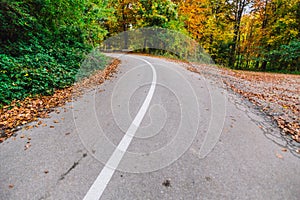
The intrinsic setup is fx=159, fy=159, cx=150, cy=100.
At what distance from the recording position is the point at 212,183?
194 cm

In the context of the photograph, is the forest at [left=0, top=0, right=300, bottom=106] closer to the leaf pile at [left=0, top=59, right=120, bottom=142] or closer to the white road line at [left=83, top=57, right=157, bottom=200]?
the leaf pile at [left=0, top=59, right=120, bottom=142]

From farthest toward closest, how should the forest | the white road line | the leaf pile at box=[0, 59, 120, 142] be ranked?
the forest < the leaf pile at box=[0, 59, 120, 142] < the white road line

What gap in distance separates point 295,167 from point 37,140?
414cm

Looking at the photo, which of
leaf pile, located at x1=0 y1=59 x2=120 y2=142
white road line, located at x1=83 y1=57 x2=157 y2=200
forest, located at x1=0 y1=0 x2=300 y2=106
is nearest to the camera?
white road line, located at x1=83 y1=57 x2=157 y2=200

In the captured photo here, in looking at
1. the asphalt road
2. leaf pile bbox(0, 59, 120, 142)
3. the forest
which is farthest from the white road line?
the forest

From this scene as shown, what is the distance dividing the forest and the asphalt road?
261cm

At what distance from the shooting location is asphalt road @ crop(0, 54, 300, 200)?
6.05 ft

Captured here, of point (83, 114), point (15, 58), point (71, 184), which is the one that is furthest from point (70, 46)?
point (71, 184)

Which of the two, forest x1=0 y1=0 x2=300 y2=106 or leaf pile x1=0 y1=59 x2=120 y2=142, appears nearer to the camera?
leaf pile x1=0 y1=59 x2=120 y2=142

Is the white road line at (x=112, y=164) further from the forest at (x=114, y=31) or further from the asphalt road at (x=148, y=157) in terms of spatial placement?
the forest at (x=114, y=31)

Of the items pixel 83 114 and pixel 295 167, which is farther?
pixel 83 114

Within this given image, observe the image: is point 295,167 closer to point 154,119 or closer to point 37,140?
point 154,119

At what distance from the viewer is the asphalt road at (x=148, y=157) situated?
6.05ft

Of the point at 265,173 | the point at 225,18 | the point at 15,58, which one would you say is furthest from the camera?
the point at 225,18
